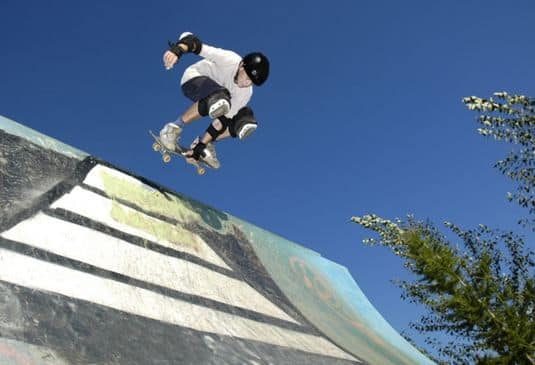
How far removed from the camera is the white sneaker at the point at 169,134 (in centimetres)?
710

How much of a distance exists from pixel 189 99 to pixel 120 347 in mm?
4134

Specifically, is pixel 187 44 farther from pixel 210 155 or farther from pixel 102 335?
pixel 102 335

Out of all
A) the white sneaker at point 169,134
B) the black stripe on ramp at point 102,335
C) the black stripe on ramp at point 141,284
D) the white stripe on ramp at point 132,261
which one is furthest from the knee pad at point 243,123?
the black stripe on ramp at point 102,335

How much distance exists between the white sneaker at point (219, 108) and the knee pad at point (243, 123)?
0.40 m

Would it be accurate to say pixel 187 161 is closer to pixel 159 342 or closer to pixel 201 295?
pixel 201 295

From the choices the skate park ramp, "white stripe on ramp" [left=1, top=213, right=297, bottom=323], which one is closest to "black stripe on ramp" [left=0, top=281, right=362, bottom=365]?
the skate park ramp

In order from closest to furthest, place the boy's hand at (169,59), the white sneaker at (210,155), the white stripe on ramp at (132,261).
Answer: the white stripe on ramp at (132,261)
the boy's hand at (169,59)
the white sneaker at (210,155)

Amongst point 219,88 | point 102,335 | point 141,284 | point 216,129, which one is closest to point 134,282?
point 141,284

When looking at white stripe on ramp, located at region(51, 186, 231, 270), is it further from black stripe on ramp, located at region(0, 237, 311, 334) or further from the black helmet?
the black helmet

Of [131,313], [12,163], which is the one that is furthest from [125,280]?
[12,163]

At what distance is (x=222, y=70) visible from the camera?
6.82 m

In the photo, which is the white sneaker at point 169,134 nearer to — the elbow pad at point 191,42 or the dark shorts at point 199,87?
the dark shorts at point 199,87

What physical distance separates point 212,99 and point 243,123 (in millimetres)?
559

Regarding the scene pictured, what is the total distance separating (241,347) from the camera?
425 centimetres
